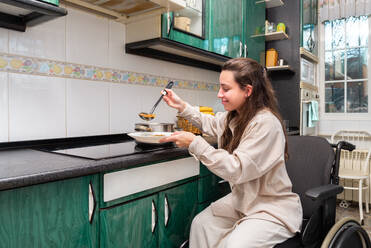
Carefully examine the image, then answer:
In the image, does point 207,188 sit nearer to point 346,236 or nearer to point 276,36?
point 346,236

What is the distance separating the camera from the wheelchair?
3.72 ft

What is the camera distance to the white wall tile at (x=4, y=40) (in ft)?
4.50

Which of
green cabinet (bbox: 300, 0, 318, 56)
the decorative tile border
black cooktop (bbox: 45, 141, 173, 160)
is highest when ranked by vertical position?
green cabinet (bbox: 300, 0, 318, 56)

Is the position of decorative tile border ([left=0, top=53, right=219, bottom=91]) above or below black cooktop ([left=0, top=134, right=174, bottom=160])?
above

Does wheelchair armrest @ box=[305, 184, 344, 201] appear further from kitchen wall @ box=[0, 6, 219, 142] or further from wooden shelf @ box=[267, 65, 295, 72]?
wooden shelf @ box=[267, 65, 295, 72]

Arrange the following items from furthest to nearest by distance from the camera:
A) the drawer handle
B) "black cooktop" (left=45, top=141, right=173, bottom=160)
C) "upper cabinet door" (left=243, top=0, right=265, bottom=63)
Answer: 1. "upper cabinet door" (left=243, top=0, right=265, bottom=63)
2. the drawer handle
3. "black cooktop" (left=45, top=141, right=173, bottom=160)

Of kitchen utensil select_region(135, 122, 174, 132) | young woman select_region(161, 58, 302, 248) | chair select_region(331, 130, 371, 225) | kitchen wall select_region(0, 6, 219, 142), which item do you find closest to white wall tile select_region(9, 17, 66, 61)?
kitchen wall select_region(0, 6, 219, 142)

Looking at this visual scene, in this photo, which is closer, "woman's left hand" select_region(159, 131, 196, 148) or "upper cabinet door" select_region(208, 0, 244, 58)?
"woman's left hand" select_region(159, 131, 196, 148)

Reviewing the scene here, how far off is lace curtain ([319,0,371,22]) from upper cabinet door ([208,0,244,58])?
1.59 meters

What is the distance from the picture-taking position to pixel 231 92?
49.8 inches

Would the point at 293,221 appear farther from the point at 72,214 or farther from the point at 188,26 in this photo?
the point at 188,26

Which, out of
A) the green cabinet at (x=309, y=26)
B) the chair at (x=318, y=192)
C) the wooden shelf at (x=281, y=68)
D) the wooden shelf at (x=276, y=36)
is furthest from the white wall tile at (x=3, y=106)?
the green cabinet at (x=309, y=26)

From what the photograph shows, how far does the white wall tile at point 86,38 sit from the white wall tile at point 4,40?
308 mm

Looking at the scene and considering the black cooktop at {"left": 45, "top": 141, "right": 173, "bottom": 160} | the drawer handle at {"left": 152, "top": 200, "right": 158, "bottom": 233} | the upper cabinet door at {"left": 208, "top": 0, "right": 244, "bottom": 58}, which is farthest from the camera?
the upper cabinet door at {"left": 208, "top": 0, "right": 244, "bottom": 58}
